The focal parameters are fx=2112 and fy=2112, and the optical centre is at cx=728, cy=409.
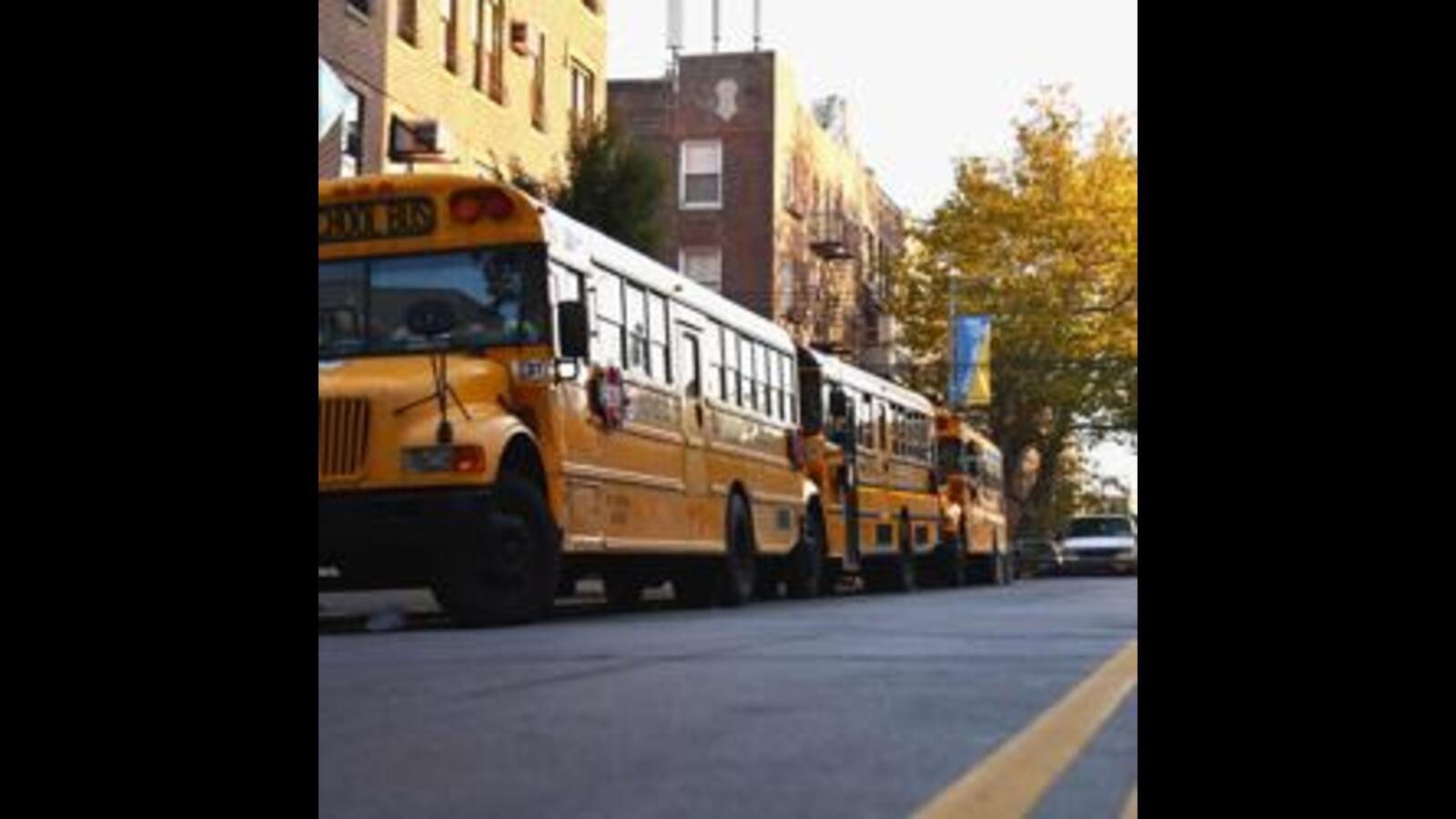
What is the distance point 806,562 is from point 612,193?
9.42 meters

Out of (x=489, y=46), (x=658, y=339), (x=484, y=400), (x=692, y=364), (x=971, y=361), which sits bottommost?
(x=484, y=400)

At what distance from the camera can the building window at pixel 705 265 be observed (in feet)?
169

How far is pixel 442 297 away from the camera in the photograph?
555 inches

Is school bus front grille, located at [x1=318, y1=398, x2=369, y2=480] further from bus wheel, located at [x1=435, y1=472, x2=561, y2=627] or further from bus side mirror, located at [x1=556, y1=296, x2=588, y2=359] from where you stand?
bus side mirror, located at [x1=556, y1=296, x2=588, y2=359]

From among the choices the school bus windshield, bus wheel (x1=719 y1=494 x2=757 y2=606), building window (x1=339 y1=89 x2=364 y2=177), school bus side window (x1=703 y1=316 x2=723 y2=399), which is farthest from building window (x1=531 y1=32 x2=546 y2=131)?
the school bus windshield

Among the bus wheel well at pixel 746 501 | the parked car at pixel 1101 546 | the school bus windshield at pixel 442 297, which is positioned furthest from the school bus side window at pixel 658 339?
the parked car at pixel 1101 546

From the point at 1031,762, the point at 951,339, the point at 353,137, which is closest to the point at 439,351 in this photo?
the point at 1031,762

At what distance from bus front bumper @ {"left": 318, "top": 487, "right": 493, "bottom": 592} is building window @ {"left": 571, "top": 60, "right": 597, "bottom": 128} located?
23137 millimetres

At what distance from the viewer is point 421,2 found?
2917 cm

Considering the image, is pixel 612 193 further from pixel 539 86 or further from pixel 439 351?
pixel 439 351

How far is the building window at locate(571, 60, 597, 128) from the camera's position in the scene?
3644cm
